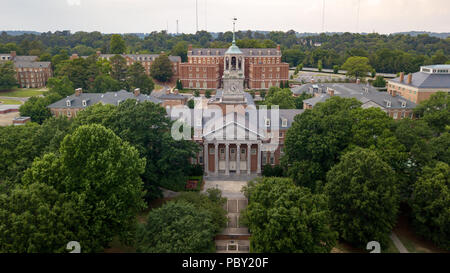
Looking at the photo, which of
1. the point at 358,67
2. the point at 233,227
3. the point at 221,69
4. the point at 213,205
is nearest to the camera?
the point at 213,205

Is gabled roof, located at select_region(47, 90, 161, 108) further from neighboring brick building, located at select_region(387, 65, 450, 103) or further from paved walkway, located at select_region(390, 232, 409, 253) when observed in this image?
neighboring brick building, located at select_region(387, 65, 450, 103)

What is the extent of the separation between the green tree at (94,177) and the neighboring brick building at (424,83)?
6452 cm

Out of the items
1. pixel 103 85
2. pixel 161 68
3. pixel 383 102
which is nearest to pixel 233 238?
pixel 383 102

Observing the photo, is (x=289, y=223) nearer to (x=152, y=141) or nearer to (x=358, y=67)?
(x=152, y=141)

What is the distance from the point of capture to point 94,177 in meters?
28.2

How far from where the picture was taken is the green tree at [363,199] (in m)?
32.2

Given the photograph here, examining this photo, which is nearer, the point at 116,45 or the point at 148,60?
the point at 148,60

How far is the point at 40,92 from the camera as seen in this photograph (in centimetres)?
10362

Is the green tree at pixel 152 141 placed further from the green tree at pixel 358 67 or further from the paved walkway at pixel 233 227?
the green tree at pixel 358 67

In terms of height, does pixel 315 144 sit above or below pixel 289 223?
above

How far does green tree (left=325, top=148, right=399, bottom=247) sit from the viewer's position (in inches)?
1266

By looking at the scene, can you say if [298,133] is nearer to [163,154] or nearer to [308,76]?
[163,154]

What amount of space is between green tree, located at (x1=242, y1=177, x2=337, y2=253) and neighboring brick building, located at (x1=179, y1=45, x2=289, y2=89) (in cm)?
8893

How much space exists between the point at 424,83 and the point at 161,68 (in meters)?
76.5
